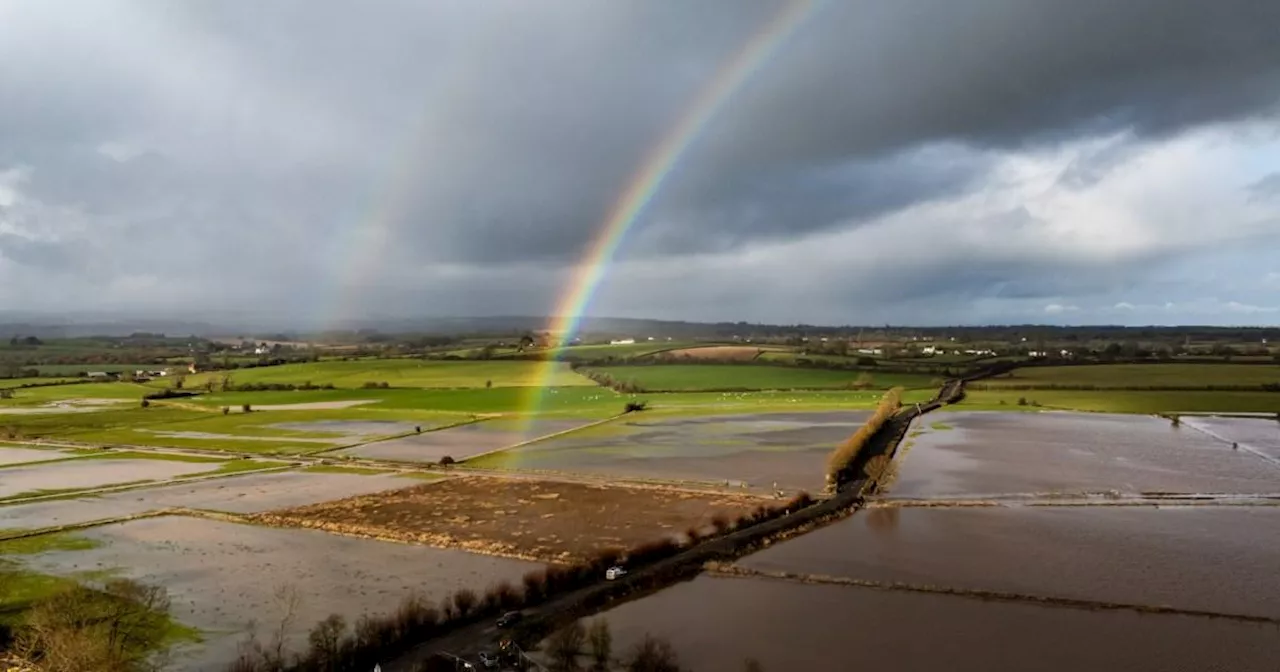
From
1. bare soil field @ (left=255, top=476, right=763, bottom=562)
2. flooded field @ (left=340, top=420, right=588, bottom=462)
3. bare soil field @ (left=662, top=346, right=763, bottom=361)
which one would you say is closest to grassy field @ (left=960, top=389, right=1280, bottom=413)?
flooded field @ (left=340, top=420, right=588, bottom=462)

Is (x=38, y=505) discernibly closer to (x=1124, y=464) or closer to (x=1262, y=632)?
(x=1262, y=632)

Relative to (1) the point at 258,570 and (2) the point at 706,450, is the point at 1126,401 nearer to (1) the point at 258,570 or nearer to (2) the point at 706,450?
(2) the point at 706,450

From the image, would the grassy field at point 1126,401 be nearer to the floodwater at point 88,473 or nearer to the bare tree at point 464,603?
the bare tree at point 464,603

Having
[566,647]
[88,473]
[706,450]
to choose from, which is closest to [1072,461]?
[706,450]

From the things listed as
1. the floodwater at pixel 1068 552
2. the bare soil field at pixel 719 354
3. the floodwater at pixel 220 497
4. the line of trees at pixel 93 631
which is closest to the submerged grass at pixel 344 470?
the floodwater at pixel 220 497

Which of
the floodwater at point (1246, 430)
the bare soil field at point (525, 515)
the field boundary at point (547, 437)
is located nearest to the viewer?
the bare soil field at point (525, 515)

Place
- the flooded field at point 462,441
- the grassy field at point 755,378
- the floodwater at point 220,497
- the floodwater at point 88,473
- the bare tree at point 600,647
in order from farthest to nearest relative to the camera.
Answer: the grassy field at point 755,378 → the flooded field at point 462,441 → the floodwater at point 88,473 → the floodwater at point 220,497 → the bare tree at point 600,647

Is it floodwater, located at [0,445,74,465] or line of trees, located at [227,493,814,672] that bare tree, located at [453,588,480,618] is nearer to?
line of trees, located at [227,493,814,672]
